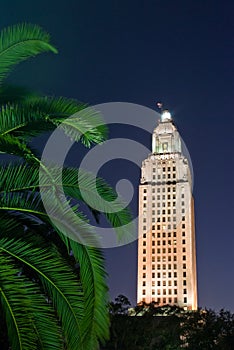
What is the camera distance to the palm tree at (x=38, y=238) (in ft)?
25.7

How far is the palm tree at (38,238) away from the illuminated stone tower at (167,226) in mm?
88449

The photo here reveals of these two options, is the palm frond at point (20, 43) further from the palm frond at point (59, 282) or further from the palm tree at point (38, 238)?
the palm frond at point (59, 282)

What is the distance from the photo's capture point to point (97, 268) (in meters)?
8.04

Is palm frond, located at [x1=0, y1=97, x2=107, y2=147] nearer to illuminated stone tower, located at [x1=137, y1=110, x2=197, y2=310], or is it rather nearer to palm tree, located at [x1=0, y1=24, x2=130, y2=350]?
palm tree, located at [x1=0, y1=24, x2=130, y2=350]

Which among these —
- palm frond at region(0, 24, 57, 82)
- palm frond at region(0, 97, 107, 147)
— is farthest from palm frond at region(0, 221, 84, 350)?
palm frond at region(0, 24, 57, 82)

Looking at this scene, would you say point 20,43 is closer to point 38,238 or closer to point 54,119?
point 54,119

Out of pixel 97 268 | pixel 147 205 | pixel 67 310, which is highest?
pixel 147 205

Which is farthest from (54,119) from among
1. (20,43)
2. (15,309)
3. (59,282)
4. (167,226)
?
(167,226)

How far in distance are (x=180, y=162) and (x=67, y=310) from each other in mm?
97737

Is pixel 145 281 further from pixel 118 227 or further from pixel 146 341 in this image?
pixel 118 227

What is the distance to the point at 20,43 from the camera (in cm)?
896

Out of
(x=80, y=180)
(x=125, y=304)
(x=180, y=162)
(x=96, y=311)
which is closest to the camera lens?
(x=96, y=311)

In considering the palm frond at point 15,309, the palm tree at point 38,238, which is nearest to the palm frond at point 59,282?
the palm tree at point 38,238

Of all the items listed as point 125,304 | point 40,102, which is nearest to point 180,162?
point 125,304
